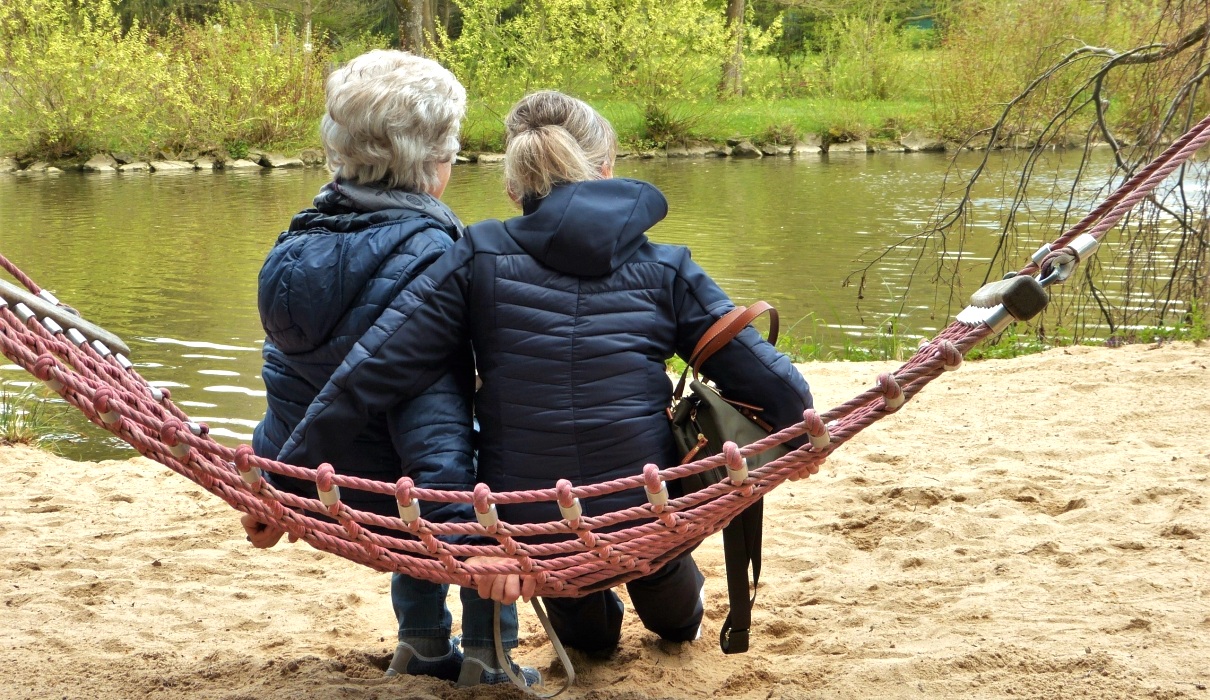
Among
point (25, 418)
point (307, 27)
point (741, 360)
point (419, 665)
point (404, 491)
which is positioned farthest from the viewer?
point (307, 27)

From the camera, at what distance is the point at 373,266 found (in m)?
2.21

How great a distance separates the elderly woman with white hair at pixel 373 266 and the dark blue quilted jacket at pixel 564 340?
8 cm

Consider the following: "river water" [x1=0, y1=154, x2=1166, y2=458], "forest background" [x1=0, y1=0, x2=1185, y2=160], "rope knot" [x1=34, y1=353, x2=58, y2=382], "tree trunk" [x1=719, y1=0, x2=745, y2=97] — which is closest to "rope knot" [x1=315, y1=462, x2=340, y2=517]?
"rope knot" [x1=34, y1=353, x2=58, y2=382]

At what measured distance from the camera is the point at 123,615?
309 centimetres

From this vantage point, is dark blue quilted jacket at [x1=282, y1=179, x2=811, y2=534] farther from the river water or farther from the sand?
the river water

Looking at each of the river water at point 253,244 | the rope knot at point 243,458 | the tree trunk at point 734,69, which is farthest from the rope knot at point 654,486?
the tree trunk at point 734,69

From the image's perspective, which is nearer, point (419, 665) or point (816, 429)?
point (816, 429)

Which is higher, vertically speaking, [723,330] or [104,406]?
[723,330]

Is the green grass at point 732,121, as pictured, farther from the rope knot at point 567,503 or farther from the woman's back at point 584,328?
the rope knot at point 567,503

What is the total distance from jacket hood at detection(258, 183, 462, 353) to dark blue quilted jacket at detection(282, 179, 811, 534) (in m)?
0.11

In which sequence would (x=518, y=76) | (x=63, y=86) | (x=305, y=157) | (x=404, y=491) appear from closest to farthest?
(x=404, y=491) → (x=63, y=86) → (x=305, y=157) → (x=518, y=76)

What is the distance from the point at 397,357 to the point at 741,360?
25.8 inches

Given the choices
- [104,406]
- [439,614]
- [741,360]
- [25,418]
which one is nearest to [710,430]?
[741,360]

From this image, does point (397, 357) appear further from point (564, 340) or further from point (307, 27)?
point (307, 27)
